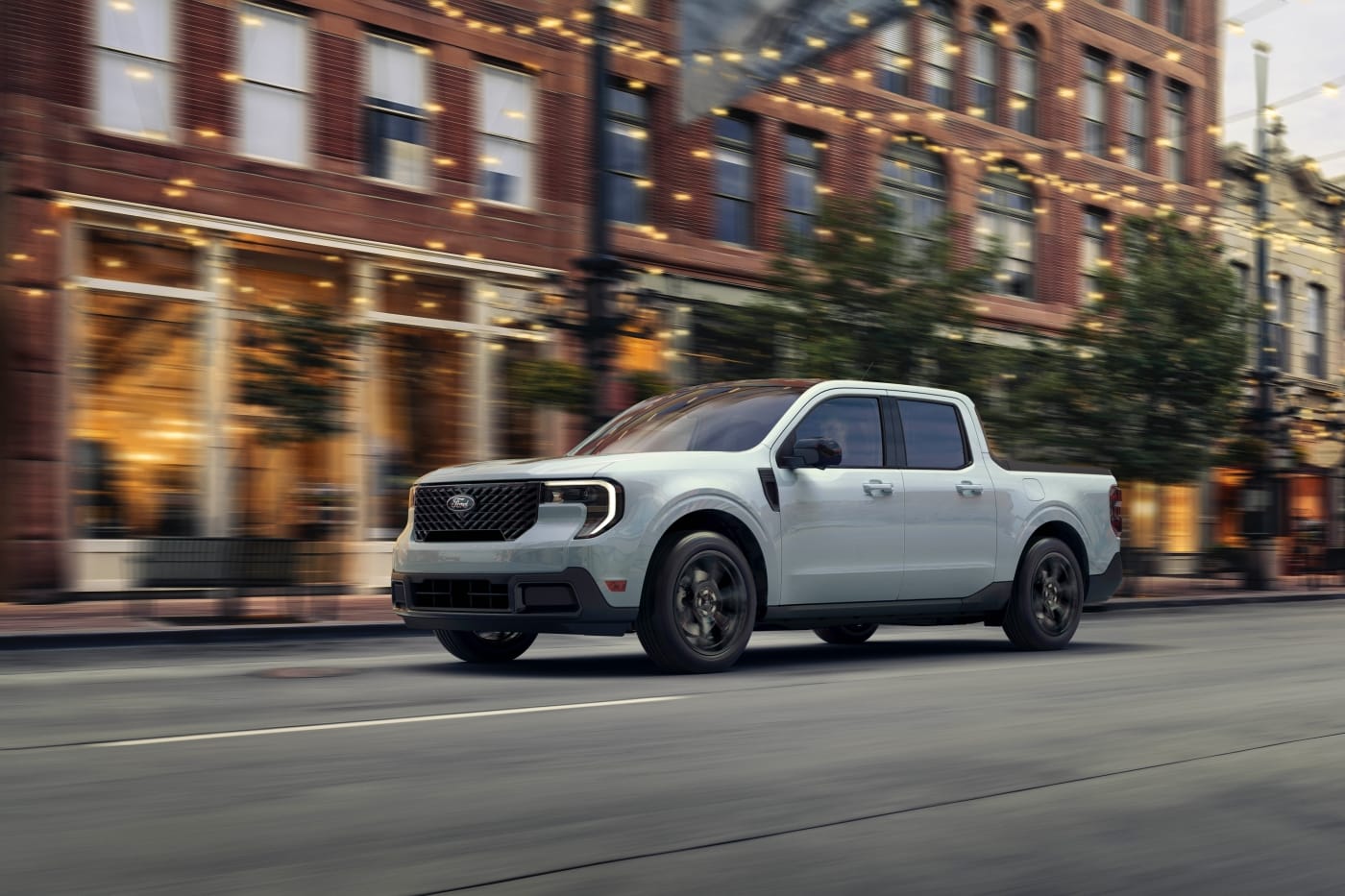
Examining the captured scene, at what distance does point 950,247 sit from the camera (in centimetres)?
2181

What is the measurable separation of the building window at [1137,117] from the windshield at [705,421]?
90.8ft

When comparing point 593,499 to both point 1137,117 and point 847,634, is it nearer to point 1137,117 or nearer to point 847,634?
point 847,634

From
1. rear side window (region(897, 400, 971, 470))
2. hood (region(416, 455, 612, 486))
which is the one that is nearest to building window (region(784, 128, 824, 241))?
rear side window (region(897, 400, 971, 470))

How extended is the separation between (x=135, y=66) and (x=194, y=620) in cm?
844

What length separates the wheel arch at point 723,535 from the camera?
905 cm

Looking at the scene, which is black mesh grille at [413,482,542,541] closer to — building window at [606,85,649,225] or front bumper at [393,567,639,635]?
front bumper at [393,567,639,635]

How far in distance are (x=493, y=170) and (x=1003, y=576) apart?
13.6 metres

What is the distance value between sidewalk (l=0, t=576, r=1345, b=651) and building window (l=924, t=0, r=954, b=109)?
12.9 m

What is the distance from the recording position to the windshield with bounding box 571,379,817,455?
983 centimetres

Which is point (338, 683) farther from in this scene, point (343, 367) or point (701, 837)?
point (343, 367)

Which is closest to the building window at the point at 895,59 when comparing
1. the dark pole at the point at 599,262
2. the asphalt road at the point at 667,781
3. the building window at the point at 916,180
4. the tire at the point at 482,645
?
the building window at the point at 916,180

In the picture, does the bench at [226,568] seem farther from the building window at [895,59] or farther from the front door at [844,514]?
the building window at [895,59]

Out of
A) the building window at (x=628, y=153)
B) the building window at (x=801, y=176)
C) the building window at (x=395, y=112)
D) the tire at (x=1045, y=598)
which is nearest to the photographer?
the tire at (x=1045, y=598)

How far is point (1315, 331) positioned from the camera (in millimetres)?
42844
